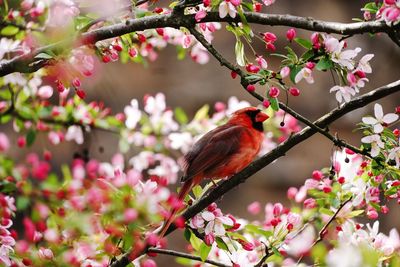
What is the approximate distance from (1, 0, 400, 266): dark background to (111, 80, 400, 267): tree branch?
347 centimetres

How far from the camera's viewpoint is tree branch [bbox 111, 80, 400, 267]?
6.58 ft

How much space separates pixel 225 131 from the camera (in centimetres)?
303

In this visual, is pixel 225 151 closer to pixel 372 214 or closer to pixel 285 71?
pixel 372 214

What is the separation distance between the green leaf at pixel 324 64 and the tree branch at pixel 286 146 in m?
0.16

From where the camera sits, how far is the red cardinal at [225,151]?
2809mm

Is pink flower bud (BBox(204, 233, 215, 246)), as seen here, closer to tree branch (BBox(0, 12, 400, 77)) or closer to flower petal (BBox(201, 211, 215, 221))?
flower petal (BBox(201, 211, 215, 221))

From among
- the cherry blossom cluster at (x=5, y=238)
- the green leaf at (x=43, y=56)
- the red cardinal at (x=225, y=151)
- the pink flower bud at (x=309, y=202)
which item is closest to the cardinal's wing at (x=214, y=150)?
the red cardinal at (x=225, y=151)

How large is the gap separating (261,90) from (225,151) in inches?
116

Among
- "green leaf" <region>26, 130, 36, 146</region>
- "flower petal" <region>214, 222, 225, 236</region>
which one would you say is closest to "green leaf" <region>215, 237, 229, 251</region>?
"flower petal" <region>214, 222, 225, 236</region>

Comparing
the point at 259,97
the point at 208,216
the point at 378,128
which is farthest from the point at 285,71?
the point at 208,216

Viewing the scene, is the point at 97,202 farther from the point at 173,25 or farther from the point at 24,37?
the point at 24,37

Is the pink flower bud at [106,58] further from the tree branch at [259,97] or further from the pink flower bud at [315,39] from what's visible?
the pink flower bud at [315,39]

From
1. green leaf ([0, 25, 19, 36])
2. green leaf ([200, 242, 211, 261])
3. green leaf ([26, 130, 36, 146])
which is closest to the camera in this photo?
green leaf ([200, 242, 211, 261])

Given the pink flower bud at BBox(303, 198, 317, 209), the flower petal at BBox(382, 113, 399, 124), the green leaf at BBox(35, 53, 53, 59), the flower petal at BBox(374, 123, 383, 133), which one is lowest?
the pink flower bud at BBox(303, 198, 317, 209)
